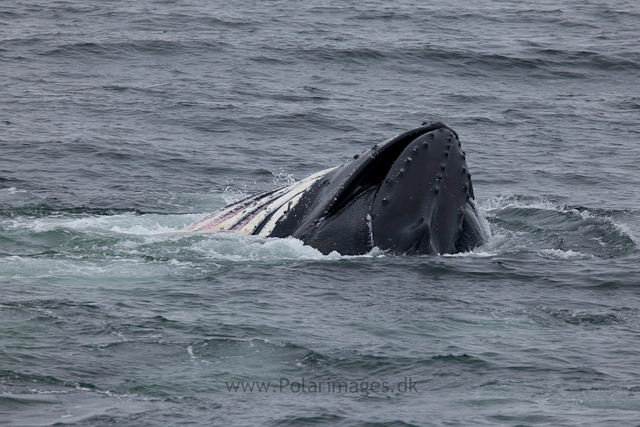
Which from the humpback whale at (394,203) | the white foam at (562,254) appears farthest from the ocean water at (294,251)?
the humpback whale at (394,203)

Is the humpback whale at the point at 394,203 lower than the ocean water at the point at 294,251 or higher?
higher

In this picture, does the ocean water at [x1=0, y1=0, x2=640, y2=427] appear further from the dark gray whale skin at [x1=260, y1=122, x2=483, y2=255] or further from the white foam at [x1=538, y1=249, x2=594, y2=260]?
the dark gray whale skin at [x1=260, y1=122, x2=483, y2=255]

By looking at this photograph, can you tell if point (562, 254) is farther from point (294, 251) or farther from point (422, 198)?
point (294, 251)

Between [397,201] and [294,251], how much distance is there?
1542 mm

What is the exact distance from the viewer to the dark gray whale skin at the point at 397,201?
9.20m

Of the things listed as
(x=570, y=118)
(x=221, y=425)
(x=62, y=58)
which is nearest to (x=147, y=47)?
(x=62, y=58)

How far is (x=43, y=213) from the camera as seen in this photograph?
44.2ft

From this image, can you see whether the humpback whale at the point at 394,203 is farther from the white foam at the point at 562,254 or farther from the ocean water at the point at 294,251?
the white foam at the point at 562,254

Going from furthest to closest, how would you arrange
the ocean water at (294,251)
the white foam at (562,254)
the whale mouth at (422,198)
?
1. the white foam at (562,254)
2. the whale mouth at (422,198)
3. the ocean water at (294,251)

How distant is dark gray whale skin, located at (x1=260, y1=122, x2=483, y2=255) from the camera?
9195 millimetres

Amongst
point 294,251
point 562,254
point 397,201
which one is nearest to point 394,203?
point 397,201

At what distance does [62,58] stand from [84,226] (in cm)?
1648

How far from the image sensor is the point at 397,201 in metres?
9.16

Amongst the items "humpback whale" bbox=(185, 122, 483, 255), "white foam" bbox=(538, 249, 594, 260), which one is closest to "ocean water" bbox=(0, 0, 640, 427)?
"white foam" bbox=(538, 249, 594, 260)
